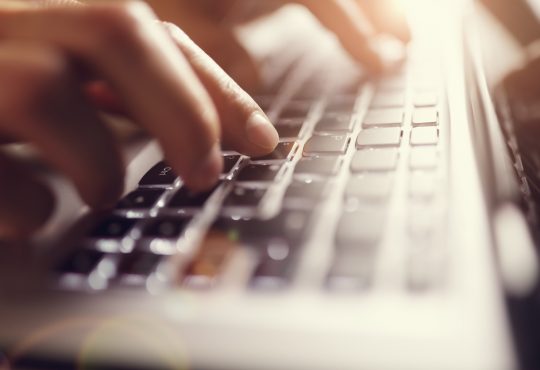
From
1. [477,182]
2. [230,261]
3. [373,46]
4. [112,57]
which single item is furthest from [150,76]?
[373,46]

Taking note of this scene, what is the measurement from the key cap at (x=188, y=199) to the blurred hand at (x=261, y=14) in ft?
1.12

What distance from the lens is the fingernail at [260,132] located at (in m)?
0.56

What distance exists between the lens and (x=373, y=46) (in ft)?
2.73

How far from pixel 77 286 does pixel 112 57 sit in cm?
19

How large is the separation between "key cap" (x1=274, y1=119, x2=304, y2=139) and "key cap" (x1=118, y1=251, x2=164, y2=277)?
0.26 metres

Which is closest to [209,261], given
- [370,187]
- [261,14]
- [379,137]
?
[370,187]

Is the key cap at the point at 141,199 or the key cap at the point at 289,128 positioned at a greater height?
the key cap at the point at 289,128

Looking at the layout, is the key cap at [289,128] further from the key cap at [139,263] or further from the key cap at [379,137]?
the key cap at [139,263]

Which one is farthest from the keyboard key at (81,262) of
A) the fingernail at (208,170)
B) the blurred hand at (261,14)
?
the blurred hand at (261,14)

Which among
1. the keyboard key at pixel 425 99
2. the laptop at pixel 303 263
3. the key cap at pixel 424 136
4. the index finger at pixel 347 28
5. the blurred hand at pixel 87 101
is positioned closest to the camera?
the laptop at pixel 303 263

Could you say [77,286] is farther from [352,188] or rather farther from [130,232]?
[352,188]

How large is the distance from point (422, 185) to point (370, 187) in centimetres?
4

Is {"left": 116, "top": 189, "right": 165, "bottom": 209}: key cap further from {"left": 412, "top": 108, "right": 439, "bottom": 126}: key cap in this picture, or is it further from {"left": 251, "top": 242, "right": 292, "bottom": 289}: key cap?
{"left": 412, "top": 108, "right": 439, "bottom": 126}: key cap

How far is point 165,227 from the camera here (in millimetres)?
460
